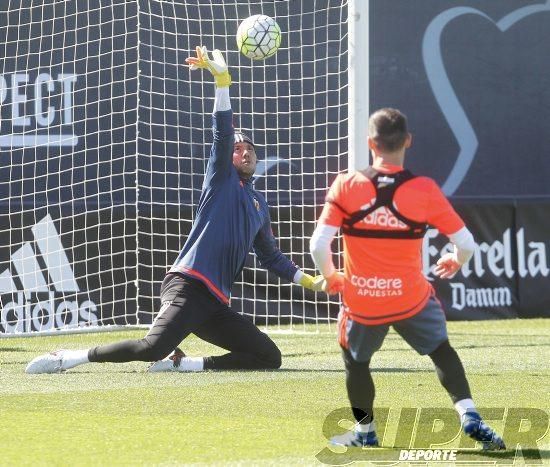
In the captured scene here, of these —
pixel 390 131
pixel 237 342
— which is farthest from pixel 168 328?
pixel 390 131

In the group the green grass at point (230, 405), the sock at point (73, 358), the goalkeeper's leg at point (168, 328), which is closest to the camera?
the green grass at point (230, 405)

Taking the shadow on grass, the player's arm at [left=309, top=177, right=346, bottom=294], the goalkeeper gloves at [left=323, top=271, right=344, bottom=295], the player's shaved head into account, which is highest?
the player's shaved head

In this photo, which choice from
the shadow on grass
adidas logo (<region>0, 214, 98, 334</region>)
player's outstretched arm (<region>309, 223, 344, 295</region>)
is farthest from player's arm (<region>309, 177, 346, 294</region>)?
adidas logo (<region>0, 214, 98, 334</region>)

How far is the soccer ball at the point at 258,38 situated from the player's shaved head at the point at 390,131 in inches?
202

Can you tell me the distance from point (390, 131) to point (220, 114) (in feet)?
9.52

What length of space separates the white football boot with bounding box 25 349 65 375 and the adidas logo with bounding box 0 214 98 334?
395 cm

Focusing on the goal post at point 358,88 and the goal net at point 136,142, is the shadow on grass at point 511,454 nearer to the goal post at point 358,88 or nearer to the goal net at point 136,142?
the goal post at point 358,88

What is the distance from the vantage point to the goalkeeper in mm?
8750

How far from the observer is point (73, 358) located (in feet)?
29.9

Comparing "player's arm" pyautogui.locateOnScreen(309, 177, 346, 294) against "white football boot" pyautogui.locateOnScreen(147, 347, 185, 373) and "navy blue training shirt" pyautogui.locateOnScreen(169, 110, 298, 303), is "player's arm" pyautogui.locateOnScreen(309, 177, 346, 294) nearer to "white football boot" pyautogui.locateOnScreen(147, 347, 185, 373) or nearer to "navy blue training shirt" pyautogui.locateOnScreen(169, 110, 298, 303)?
"navy blue training shirt" pyautogui.locateOnScreen(169, 110, 298, 303)

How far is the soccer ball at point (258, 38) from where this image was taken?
35.8 feet

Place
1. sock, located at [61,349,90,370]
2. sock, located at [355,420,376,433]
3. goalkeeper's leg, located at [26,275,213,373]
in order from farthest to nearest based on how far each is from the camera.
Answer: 1. sock, located at [61,349,90,370]
2. goalkeeper's leg, located at [26,275,213,373]
3. sock, located at [355,420,376,433]

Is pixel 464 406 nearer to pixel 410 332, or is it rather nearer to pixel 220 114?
pixel 410 332
